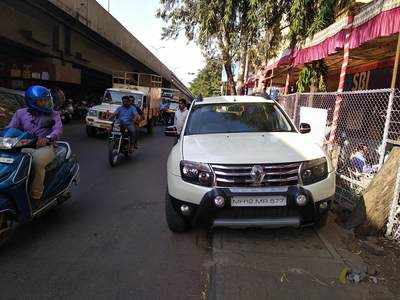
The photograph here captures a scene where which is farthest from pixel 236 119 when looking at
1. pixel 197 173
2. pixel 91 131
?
pixel 91 131

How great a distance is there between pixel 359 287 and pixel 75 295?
247 centimetres

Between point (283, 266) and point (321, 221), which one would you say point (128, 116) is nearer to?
point (321, 221)

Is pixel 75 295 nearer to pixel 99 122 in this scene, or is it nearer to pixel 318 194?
pixel 318 194

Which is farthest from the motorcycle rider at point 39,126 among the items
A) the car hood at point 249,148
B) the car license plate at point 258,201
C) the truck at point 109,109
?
the truck at point 109,109

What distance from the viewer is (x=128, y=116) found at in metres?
11.3

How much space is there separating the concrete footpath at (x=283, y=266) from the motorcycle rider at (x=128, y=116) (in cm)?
644

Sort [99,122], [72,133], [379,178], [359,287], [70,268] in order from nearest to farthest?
[359,287] < [70,268] < [379,178] < [99,122] < [72,133]

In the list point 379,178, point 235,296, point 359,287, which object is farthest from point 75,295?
point 379,178

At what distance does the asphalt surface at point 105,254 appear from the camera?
3.92 m

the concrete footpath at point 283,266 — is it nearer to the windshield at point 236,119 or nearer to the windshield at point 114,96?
the windshield at point 236,119

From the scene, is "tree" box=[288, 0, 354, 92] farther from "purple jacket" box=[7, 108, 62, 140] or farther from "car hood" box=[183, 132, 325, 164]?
"purple jacket" box=[7, 108, 62, 140]

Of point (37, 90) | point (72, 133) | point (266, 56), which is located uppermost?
point (266, 56)

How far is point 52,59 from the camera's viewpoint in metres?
24.5

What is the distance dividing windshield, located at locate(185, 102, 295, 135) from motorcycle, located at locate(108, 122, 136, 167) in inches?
168
